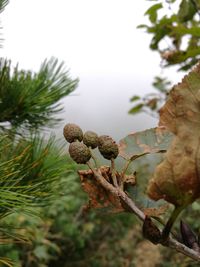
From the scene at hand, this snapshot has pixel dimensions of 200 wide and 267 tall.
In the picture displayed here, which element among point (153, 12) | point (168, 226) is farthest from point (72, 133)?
point (153, 12)

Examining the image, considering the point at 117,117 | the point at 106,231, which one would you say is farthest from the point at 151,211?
the point at 117,117

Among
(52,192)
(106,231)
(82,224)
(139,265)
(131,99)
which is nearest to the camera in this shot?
(52,192)

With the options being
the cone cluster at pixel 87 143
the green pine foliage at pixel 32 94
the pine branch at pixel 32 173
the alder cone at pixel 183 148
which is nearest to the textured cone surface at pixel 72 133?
the cone cluster at pixel 87 143

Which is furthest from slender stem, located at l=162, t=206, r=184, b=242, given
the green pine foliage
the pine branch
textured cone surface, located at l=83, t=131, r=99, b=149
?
the green pine foliage

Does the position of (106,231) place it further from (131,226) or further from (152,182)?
(152,182)

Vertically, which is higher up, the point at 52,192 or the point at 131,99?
the point at 131,99

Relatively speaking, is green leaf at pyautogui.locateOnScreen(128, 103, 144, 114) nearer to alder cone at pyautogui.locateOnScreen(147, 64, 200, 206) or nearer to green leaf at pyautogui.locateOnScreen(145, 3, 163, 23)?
green leaf at pyautogui.locateOnScreen(145, 3, 163, 23)
